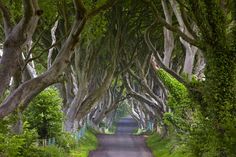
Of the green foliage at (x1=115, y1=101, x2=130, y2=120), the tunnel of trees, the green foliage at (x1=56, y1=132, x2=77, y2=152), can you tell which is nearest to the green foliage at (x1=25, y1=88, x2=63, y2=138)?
the tunnel of trees

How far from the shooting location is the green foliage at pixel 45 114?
67.9 feet

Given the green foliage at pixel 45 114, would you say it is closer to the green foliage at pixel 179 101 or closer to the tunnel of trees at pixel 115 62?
the tunnel of trees at pixel 115 62

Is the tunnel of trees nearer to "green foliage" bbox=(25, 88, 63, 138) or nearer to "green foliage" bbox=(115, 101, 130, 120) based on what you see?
"green foliage" bbox=(25, 88, 63, 138)

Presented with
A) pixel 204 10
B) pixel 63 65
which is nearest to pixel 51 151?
pixel 63 65

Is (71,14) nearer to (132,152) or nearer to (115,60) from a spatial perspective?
(115,60)

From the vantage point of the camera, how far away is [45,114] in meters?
20.8

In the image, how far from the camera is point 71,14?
23.5 meters

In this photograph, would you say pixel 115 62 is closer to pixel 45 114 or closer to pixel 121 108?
pixel 45 114

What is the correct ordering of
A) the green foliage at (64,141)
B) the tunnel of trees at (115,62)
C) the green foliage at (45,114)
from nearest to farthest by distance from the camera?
the tunnel of trees at (115,62), the green foliage at (45,114), the green foliage at (64,141)

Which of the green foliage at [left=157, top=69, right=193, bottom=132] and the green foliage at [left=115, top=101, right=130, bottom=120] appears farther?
the green foliage at [left=115, top=101, right=130, bottom=120]

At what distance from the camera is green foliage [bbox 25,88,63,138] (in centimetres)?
2070

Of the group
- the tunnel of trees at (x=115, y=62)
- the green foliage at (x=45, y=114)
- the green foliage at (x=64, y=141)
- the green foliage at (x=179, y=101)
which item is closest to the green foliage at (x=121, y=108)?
the tunnel of trees at (x=115, y=62)

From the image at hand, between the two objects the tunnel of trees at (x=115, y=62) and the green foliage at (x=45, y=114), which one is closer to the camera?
the tunnel of trees at (x=115, y=62)

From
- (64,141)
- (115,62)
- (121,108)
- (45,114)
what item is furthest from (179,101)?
(121,108)
